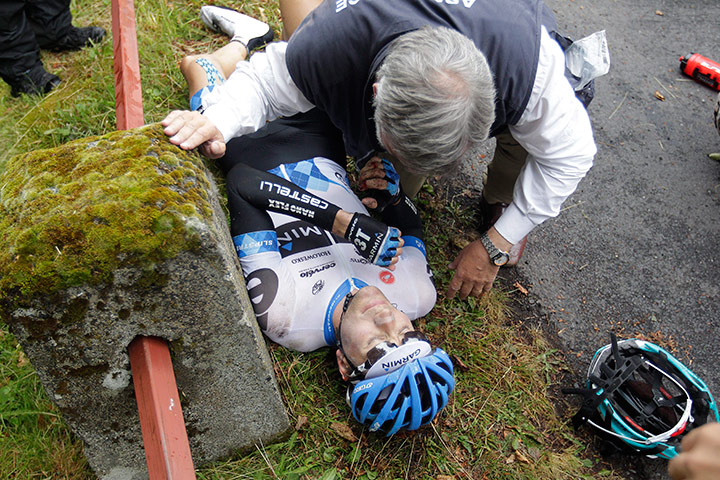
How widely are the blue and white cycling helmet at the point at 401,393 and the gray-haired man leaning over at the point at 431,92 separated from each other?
80 cm

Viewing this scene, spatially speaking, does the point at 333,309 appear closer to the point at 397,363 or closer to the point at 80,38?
the point at 397,363

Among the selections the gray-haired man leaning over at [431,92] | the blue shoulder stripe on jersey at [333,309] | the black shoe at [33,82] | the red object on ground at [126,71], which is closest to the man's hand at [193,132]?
the gray-haired man leaning over at [431,92]

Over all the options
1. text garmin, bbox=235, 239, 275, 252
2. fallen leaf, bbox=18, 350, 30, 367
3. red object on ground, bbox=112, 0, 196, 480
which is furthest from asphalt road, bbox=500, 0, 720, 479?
fallen leaf, bbox=18, 350, 30, 367

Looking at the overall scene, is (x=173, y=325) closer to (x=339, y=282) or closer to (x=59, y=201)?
(x=59, y=201)

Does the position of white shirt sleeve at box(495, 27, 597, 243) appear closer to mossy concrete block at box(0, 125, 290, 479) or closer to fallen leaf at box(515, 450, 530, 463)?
fallen leaf at box(515, 450, 530, 463)

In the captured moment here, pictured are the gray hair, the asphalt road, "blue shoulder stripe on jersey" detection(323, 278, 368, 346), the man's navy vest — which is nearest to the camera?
the gray hair

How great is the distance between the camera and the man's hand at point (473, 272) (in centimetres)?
304

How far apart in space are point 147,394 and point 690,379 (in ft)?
8.68

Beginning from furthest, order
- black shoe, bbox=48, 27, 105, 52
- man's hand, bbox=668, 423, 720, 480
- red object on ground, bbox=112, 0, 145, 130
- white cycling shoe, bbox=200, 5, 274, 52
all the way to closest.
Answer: black shoe, bbox=48, 27, 105, 52 → white cycling shoe, bbox=200, 5, 274, 52 → red object on ground, bbox=112, 0, 145, 130 → man's hand, bbox=668, 423, 720, 480

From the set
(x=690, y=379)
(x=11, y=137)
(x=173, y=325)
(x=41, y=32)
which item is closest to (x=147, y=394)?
(x=173, y=325)

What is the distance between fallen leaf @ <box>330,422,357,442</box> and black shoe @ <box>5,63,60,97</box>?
348 cm

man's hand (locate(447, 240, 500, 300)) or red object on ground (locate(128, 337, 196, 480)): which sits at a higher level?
red object on ground (locate(128, 337, 196, 480))

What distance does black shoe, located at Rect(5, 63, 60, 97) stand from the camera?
4.11 m

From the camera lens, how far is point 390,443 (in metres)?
2.72
